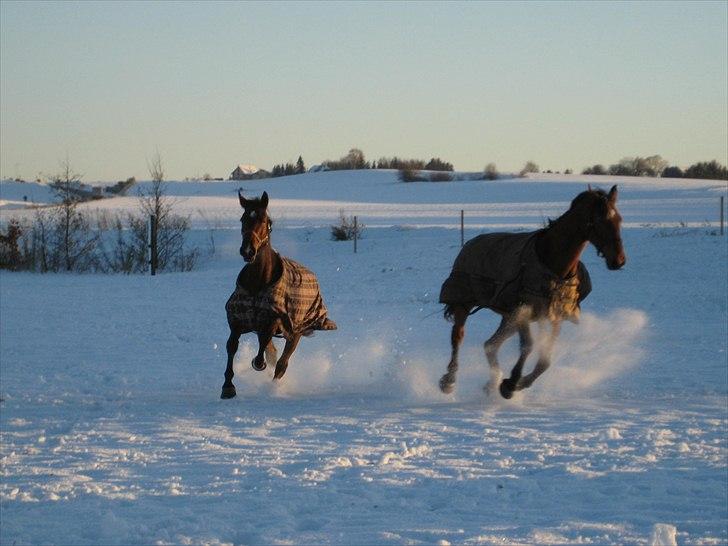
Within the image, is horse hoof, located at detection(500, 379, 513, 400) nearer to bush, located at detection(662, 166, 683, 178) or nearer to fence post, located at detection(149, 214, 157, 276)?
fence post, located at detection(149, 214, 157, 276)

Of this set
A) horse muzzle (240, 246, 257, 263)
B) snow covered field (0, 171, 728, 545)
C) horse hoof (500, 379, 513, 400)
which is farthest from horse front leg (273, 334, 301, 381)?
horse hoof (500, 379, 513, 400)

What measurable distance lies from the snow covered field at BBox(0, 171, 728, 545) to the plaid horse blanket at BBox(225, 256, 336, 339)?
2.38 feet

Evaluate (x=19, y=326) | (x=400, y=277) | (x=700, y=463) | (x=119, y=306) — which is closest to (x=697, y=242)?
(x=400, y=277)

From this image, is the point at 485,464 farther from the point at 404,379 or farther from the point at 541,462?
the point at 404,379

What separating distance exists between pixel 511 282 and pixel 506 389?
98cm

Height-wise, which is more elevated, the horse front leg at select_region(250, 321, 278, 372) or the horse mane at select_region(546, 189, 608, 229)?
the horse mane at select_region(546, 189, 608, 229)

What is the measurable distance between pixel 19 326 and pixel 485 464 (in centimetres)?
1291

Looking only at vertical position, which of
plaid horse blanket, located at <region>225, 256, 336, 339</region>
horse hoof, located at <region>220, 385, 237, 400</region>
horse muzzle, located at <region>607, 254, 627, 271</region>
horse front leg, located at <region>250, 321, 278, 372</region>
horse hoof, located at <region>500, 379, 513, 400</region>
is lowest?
horse hoof, located at <region>220, 385, 237, 400</region>

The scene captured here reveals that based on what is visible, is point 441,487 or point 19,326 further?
point 19,326

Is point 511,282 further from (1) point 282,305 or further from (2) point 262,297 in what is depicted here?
(2) point 262,297

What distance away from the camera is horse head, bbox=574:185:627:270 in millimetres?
8570

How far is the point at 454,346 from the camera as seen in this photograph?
35.3 feet

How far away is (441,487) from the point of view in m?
6.39

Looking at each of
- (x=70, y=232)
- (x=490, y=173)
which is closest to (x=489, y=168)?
(x=490, y=173)
